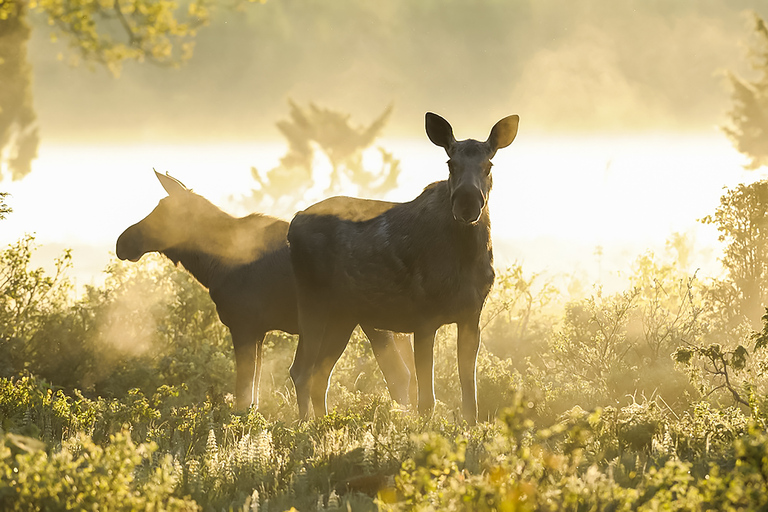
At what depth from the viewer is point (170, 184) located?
32.6 feet

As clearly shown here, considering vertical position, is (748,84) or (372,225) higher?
(748,84)

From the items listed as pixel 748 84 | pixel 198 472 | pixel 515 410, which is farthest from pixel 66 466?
pixel 748 84

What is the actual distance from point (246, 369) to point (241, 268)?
1363mm

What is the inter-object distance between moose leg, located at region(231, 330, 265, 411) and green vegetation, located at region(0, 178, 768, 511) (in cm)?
52

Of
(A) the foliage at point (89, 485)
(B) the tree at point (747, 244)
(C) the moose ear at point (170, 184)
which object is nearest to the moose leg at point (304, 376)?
(C) the moose ear at point (170, 184)

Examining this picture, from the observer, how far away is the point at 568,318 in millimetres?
12844

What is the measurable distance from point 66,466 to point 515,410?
230 cm

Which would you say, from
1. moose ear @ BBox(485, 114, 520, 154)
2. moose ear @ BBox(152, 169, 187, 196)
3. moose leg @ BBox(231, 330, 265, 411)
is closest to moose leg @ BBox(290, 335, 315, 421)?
moose leg @ BBox(231, 330, 265, 411)

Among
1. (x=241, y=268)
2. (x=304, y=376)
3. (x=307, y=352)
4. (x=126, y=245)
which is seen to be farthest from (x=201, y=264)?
(x=304, y=376)

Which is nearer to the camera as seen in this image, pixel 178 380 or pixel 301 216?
pixel 301 216

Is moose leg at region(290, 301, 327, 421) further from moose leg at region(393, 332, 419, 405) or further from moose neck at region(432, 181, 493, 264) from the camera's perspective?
moose neck at region(432, 181, 493, 264)

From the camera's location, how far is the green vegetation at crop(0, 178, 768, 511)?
11.2 ft

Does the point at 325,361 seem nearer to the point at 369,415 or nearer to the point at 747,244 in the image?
the point at 369,415

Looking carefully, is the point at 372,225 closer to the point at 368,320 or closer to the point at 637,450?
the point at 368,320
